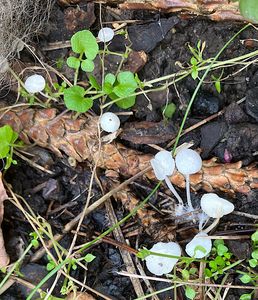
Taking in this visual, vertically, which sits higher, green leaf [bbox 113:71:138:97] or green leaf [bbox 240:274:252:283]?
green leaf [bbox 113:71:138:97]

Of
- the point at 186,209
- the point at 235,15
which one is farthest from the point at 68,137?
the point at 235,15

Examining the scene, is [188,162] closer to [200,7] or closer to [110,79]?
[110,79]

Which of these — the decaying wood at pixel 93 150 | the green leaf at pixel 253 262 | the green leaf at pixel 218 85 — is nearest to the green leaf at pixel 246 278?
the green leaf at pixel 253 262

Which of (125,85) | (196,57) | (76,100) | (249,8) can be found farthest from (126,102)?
(249,8)

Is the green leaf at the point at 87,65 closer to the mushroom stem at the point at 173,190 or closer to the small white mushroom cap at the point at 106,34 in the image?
the small white mushroom cap at the point at 106,34

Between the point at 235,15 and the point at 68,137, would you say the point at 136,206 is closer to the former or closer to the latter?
the point at 68,137

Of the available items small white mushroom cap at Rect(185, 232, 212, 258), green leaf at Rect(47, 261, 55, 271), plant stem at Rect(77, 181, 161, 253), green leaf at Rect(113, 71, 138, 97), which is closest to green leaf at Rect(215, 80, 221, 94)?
green leaf at Rect(113, 71, 138, 97)

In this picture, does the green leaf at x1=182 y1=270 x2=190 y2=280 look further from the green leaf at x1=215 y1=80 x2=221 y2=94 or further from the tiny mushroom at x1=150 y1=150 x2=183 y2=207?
the green leaf at x1=215 y1=80 x2=221 y2=94
